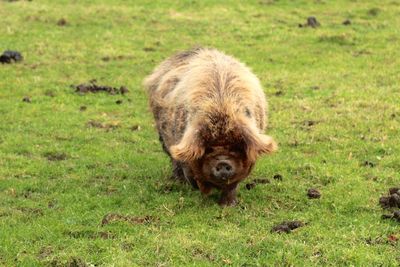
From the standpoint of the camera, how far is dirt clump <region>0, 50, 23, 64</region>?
17875mm

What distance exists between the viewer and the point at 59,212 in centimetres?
888

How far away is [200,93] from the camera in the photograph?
28.4 feet

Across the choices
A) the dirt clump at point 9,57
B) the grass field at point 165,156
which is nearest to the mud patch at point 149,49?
the grass field at point 165,156

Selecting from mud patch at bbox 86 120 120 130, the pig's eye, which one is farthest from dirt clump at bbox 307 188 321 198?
mud patch at bbox 86 120 120 130

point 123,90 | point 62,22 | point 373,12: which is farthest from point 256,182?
point 373,12

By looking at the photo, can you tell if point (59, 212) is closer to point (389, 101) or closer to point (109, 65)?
point (389, 101)

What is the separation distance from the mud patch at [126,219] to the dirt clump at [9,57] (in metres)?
10.5

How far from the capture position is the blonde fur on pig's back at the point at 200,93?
8430 millimetres

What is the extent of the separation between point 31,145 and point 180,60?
3407 mm

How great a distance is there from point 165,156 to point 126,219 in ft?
10.4

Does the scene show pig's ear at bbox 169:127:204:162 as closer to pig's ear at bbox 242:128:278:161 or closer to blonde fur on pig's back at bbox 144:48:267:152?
blonde fur on pig's back at bbox 144:48:267:152

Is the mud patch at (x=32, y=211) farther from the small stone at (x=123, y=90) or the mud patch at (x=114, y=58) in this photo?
the mud patch at (x=114, y=58)

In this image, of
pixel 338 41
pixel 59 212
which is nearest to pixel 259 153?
pixel 59 212

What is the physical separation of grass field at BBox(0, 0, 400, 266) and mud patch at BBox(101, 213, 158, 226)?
2 cm
